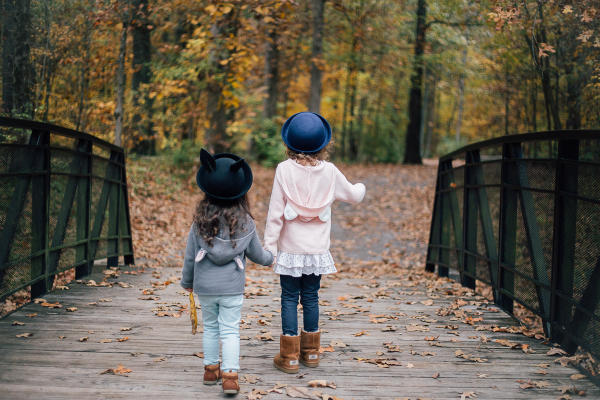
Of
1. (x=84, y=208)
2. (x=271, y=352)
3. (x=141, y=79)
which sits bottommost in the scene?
(x=271, y=352)

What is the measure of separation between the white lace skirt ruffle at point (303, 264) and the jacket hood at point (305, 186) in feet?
0.91

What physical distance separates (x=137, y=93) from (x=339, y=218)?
5.50 metres

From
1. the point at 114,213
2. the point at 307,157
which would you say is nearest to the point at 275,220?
the point at 307,157

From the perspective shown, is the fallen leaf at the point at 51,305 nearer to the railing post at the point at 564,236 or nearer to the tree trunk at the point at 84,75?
the railing post at the point at 564,236

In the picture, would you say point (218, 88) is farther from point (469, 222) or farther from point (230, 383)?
point (230, 383)

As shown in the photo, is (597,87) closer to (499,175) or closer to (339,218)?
(499,175)

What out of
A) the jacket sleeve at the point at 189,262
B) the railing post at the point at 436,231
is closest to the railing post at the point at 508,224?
the railing post at the point at 436,231

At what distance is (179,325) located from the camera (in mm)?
4547

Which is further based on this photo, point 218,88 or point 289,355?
point 218,88

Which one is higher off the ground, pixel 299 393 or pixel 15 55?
pixel 15 55

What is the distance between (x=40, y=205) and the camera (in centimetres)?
487

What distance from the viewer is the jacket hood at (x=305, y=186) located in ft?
12.2

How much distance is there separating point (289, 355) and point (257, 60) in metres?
11.0

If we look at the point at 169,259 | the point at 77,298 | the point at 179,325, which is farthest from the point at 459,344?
the point at 169,259
